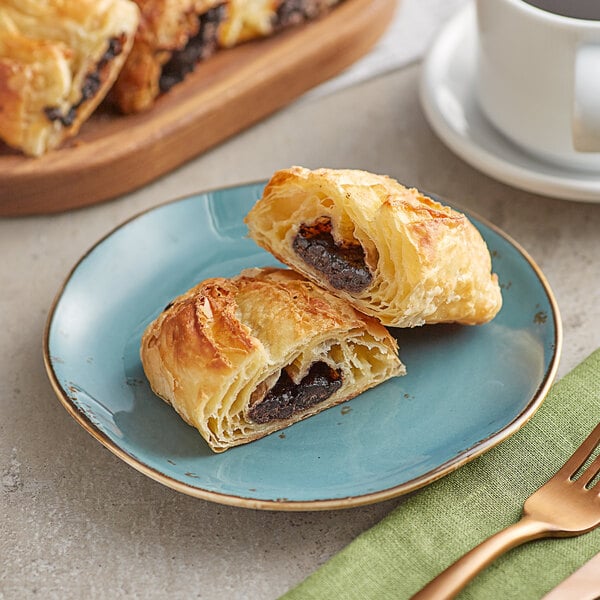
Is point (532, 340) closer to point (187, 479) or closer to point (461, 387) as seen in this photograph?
point (461, 387)

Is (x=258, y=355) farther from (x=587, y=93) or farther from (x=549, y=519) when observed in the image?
(x=587, y=93)

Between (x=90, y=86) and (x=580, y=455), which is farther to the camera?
(x=90, y=86)

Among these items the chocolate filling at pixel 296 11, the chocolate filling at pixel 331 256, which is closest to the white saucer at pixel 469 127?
the chocolate filling at pixel 296 11

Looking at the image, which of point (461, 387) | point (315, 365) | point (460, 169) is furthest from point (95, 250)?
point (460, 169)

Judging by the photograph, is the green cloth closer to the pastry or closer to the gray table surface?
the gray table surface

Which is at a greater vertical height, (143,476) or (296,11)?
(296,11)

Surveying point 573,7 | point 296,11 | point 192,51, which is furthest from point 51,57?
point 573,7
